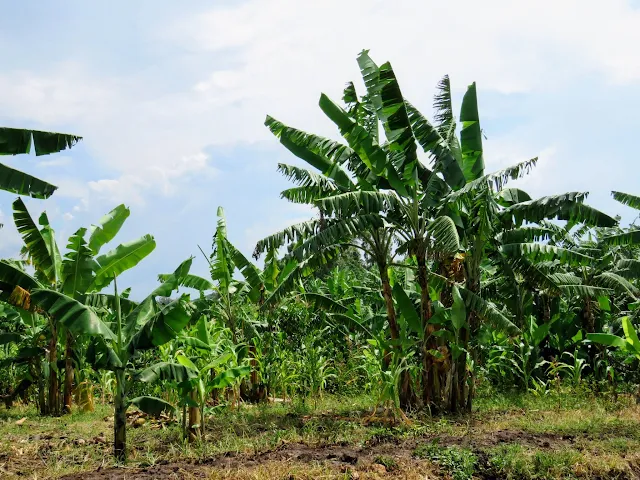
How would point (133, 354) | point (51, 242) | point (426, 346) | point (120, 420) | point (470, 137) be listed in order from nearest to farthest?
1. point (120, 420)
2. point (133, 354)
3. point (426, 346)
4. point (470, 137)
5. point (51, 242)

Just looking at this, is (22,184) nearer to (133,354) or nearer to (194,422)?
(133,354)

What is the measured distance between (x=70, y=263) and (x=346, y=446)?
16.2ft

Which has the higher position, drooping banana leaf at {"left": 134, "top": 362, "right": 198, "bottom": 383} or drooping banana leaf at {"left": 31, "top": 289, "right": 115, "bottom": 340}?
drooping banana leaf at {"left": 31, "top": 289, "right": 115, "bottom": 340}

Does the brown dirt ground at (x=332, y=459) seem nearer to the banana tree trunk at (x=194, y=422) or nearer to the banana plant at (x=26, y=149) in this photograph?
the banana tree trunk at (x=194, y=422)

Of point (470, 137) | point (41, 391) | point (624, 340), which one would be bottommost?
point (41, 391)

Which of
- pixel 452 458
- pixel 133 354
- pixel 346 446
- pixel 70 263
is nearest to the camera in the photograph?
pixel 452 458

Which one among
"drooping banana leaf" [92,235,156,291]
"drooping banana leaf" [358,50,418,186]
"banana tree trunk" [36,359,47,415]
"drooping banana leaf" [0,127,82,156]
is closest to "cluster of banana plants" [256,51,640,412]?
"drooping banana leaf" [358,50,418,186]

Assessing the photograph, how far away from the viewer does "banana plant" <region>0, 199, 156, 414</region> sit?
32.3 feet

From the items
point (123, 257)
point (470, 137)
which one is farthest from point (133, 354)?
point (470, 137)

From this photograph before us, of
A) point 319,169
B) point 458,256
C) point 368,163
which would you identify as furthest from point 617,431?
point 319,169

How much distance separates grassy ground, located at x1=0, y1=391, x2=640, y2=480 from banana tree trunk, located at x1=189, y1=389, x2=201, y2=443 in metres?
0.15

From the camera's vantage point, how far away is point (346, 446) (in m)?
8.00

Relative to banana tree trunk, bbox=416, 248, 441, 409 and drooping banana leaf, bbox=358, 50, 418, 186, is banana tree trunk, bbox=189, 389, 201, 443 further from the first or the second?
drooping banana leaf, bbox=358, 50, 418, 186

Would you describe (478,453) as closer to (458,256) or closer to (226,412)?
(458,256)
